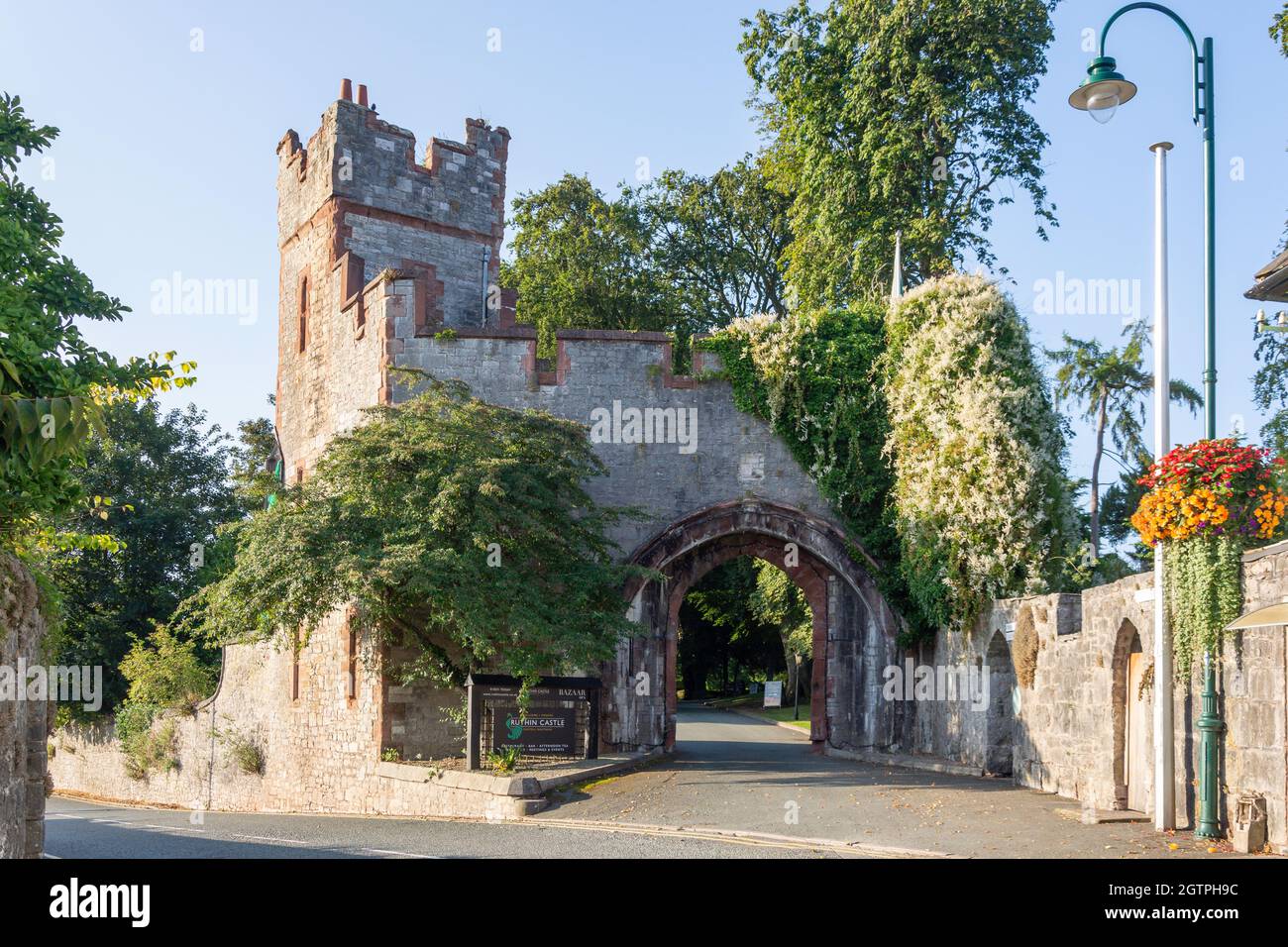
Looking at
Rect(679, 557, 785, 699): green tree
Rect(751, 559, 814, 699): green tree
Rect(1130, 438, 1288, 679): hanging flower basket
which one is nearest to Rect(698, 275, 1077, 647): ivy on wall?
Rect(1130, 438, 1288, 679): hanging flower basket

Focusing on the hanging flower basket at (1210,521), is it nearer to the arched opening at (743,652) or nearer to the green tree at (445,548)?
the green tree at (445,548)

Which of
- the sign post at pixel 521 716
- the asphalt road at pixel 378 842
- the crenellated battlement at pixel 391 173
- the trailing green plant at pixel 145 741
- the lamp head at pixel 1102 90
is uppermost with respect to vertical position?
the crenellated battlement at pixel 391 173

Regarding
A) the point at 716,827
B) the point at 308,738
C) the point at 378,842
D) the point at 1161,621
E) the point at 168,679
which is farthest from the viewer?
the point at 168,679

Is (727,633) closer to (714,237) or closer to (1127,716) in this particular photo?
(714,237)

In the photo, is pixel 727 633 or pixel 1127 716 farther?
pixel 727 633

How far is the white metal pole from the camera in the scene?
38.4 ft

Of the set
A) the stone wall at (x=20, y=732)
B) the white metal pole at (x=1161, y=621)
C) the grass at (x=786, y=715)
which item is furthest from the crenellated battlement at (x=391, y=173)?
the grass at (x=786, y=715)

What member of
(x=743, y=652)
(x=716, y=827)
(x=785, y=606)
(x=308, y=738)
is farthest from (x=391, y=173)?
(x=743, y=652)

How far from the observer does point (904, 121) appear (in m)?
25.2

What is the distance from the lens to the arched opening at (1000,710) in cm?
1697

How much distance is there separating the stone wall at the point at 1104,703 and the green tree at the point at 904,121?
959 cm

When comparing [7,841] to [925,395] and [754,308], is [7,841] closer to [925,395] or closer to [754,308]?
[925,395]

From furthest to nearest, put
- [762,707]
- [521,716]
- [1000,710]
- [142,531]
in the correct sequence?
1. [762,707]
2. [142,531]
3. [1000,710]
4. [521,716]

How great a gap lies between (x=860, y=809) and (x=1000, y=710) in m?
4.17
